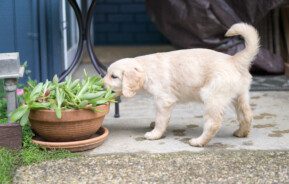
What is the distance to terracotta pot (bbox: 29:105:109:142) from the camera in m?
3.30

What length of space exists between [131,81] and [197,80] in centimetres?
45

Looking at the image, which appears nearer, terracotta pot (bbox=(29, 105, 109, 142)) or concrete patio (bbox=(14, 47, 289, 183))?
concrete patio (bbox=(14, 47, 289, 183))

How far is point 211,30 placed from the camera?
5.70 meters

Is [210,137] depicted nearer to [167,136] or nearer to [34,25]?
[167,136]

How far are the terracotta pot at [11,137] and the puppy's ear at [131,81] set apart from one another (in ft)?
2.45

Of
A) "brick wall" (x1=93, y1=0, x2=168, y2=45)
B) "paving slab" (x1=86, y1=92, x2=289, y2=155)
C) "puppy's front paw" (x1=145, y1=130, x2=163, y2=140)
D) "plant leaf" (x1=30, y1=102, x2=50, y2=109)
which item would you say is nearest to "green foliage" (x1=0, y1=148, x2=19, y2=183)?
"plant leaf" (x1=30, y1=102, x2=50, y2=109)

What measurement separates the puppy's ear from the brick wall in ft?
20.9

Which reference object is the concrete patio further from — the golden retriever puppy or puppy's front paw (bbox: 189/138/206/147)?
the golden retriever puppy

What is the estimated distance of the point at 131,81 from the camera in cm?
351

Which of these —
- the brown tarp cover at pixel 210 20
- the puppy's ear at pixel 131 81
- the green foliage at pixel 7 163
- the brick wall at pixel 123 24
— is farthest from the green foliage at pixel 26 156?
the brick wall at pixel 123 24

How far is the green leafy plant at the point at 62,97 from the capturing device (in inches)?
128

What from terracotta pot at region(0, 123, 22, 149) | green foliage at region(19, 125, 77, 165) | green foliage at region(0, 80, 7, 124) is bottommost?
green foliage at region(19, 125, 77, 165)

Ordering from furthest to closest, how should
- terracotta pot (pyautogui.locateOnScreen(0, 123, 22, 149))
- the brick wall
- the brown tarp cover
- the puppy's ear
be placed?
the brick wall
the brown tarp cover
the puppy's ear
terracotta pot (pyautogui.locateOnScreen(0, 123, 22, 149))

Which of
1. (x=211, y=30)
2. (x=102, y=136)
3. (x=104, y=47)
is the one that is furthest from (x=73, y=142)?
(x=104, y=47)
